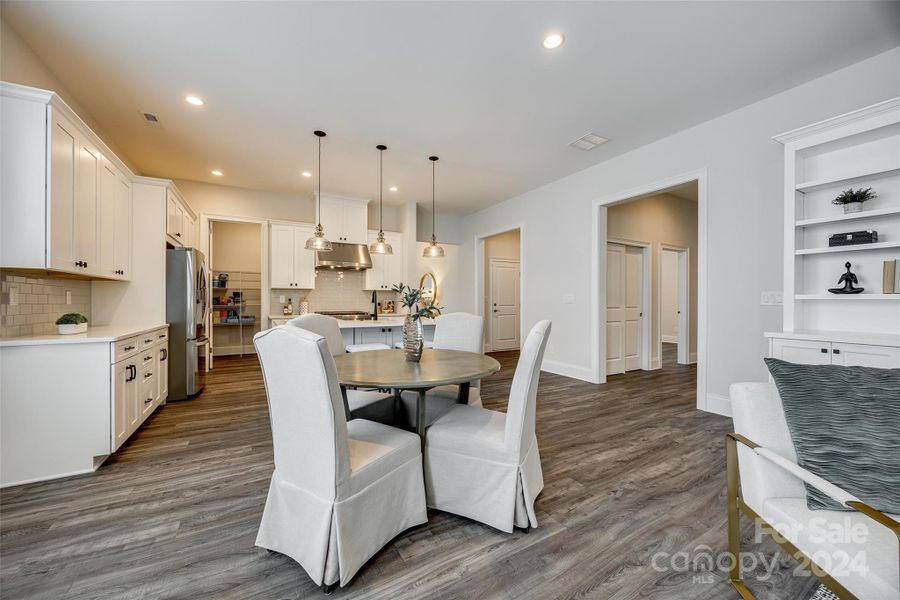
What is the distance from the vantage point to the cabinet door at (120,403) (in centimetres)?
235

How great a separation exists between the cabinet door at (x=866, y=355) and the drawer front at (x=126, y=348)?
185 inches

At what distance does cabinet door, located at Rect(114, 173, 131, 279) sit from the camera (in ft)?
10.5

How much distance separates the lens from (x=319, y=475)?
1357 millimetres

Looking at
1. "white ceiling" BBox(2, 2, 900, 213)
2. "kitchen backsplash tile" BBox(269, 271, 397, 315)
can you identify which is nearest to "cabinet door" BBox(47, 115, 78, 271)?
"white ceiling" BBox(2, 2, 900, 213)

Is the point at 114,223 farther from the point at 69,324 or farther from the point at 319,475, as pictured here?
the point at 319,475

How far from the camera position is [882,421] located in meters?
1.16

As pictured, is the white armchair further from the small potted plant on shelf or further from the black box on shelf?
the small potted plant on shelf

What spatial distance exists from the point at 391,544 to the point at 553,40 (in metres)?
3.09

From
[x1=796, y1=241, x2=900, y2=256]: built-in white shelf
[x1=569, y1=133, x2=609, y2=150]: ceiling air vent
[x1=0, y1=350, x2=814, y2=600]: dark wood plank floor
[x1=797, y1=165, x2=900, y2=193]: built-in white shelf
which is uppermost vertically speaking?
[x1=569, y1=133, x2=609, y2=150]: ceiling air vent

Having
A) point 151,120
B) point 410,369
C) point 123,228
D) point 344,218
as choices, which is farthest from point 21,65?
point 344,218

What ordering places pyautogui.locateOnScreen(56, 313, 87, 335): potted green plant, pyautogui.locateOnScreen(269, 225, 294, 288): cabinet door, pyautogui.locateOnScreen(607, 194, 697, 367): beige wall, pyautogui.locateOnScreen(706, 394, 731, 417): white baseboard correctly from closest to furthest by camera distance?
pyautogui.locateOnScreen(56, 313, 87, 335): potted green plant, pyautogui.locateOnScreen(706, 394, 731, 417): white baseboard, pyautogui.locateOnScreen(607, 194, 697, 367): beige wall, pyautogui.locateOnScreen(269, 225, 294, 288): cabinet door

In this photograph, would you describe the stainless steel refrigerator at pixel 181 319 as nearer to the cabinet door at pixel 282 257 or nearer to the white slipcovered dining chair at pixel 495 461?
the cabinet door at pixel 282 257

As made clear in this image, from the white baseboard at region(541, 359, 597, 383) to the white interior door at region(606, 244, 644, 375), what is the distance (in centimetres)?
65

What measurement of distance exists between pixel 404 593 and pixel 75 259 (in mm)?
3019
